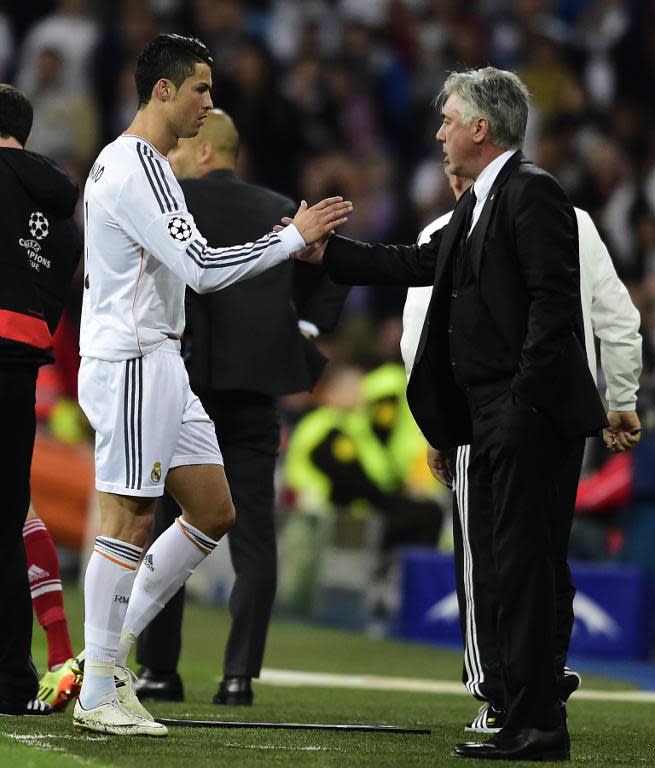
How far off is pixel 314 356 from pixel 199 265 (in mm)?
1898

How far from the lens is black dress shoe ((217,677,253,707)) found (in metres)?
6.30

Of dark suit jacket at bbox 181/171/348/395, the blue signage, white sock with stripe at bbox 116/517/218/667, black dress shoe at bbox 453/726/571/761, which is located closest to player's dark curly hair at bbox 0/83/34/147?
dark suit jacket at bbox 181/171/348/395

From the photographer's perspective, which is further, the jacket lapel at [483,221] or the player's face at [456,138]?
the player's face at [456,138]

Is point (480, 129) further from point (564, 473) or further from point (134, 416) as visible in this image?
point (134, 416)

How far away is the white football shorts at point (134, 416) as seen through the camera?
497 centimetres

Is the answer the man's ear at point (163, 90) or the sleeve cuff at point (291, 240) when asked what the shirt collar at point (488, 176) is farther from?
the man's ear at point (163, 90)

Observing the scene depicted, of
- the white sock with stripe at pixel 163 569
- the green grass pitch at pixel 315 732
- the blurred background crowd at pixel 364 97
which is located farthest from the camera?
the blurred background crowd at pixel 364 97

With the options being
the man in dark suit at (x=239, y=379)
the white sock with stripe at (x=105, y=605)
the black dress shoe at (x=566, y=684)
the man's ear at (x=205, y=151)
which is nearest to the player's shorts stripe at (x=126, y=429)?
the white sock with stripe at (x=105, y=605)

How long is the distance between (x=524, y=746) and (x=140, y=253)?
1823 mm

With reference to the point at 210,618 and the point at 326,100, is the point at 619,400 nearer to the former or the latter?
the point at 210,618

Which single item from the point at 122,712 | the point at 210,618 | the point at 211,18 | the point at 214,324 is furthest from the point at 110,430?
the point at 211,18

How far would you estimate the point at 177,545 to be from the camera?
207 inches

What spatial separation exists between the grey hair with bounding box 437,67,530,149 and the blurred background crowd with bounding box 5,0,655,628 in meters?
6.78

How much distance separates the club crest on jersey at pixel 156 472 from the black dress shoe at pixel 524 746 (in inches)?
47.7
